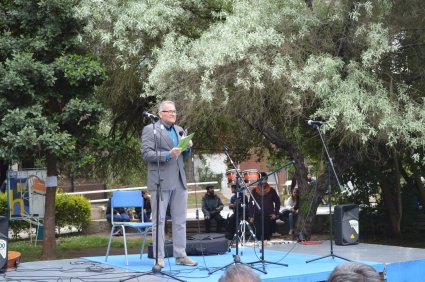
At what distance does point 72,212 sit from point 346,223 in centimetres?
863

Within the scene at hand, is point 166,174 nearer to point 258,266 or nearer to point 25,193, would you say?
point 258,266

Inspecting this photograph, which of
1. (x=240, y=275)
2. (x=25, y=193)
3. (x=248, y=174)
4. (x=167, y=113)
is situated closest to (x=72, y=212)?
(x=25, y=193)

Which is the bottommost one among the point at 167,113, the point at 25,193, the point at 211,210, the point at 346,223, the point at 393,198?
the point at 346,223

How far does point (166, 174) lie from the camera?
7.47 m

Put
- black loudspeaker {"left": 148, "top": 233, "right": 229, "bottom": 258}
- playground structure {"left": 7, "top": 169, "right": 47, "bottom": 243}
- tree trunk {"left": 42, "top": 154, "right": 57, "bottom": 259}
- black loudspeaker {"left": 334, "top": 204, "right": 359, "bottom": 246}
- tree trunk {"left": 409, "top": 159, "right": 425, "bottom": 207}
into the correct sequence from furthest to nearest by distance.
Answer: tree trunk {"left": 409, "top": 159, "right": 425, "bottom": 207} < playground structure {"left": 7, "top": 169, "right": 47, "bottom": 243} < tree trunk {"left": 42, "top": 154, "right": 57, "bottom": 259} < black loudspeaker {"left": 334, "top": 204, "right": 359, "bottom": 246} < black loudspeaker {"left": 148, "top": 233, "right": 229, "bottom": 258}

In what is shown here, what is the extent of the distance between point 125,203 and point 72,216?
797cm

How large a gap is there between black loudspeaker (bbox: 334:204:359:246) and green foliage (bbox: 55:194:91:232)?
8.25 m

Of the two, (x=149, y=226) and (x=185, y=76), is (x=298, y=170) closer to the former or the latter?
(x=185, y=76)

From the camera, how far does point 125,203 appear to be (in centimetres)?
891

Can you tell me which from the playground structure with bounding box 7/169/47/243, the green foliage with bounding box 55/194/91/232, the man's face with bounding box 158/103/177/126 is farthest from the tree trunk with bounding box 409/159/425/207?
the man's face with bounding box 158/103/177/126

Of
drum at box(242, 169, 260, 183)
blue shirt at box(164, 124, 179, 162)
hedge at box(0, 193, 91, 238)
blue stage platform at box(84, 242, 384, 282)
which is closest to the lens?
blue stage platform at box(84, 242, 384, 282)

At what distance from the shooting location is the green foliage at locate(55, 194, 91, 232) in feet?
53.4

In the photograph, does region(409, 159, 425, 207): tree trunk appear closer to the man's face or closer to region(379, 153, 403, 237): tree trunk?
region(379, 153, 403, 237): tree trunk

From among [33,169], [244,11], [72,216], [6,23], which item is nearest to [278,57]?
[244,11]
